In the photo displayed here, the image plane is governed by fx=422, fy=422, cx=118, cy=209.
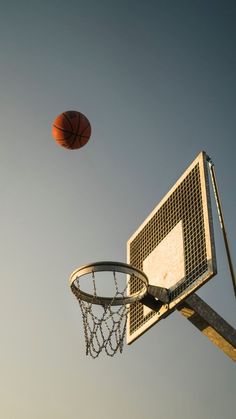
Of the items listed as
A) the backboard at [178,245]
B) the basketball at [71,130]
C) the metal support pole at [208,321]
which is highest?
the basketball at [71,130]

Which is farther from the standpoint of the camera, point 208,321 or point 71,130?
point 71,130

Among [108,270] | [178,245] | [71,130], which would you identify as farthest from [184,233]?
[71,130]

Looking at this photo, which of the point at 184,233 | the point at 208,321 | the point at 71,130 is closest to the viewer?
the point at 208,321

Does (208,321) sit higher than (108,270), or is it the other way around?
(108,270)

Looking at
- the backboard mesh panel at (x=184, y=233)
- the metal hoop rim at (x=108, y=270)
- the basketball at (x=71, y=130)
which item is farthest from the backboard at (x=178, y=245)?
the basketball at (x=71, y=130)

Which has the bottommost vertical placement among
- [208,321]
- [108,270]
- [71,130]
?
[208,321]

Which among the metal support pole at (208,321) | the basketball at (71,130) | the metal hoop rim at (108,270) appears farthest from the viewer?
the basketball at (71,130)

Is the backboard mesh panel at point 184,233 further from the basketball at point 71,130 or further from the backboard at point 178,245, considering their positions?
the basketball at point 71,130

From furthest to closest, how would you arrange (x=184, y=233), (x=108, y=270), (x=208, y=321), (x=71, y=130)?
(x=71, y=130) < (x=184, y=233) < (x=208, y=321) < (x=108, y=270)

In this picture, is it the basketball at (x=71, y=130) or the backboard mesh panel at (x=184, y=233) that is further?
the basketball at (x=71, y=130)

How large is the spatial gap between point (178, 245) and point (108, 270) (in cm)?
106

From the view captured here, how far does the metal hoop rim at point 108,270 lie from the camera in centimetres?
544

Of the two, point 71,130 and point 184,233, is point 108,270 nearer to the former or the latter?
point 184,233

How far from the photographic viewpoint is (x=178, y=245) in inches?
228
